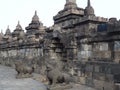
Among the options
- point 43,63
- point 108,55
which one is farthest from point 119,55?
point 43,63

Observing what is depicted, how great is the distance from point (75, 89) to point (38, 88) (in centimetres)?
161

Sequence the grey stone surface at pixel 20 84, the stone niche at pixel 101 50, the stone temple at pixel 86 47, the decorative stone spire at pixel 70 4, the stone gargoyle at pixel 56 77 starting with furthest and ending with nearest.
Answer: the decorative stone spire at pixel 70 4, the grey stone surface at pixel 20 84, the stone gargoyle at pixel 56 77, the stone niche at pixel 101 50, the stone temple at pixel 86 47

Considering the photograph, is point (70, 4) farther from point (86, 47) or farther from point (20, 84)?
point (20, 84)

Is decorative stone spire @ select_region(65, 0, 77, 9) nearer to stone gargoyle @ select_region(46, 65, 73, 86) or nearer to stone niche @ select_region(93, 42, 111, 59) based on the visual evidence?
stone niche @ select_region(93, 42, 111, 59)

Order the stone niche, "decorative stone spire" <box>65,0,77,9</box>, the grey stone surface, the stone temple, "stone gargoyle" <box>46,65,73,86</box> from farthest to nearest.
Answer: "decorative stone spire" <box>65,0,77,9</box>
the grey stone surface
"stone gargoyle" <box>46,65,73,86</box>
the stone niche
the stone temple

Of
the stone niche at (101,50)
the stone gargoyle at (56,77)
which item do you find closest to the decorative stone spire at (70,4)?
the stone niche at (101,50)

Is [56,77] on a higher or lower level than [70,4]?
lower

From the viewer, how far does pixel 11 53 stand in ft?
62.8

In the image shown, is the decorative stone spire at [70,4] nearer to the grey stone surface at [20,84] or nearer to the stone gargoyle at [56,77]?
the stone gargoyle at [56,77]

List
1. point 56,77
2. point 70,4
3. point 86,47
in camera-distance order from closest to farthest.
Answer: point 56,77 → point 86,47 → point 70,4

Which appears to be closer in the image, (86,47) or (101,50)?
(101,50)

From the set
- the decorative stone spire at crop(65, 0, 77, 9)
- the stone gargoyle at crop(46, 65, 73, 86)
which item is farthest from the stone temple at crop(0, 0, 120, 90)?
the stone gargoyle at crop(46, 65, 73, 86)

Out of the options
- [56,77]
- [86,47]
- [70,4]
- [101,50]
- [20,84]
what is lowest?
[20,84]

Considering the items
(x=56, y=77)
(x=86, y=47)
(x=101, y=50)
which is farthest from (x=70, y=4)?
(x=56, y=77)
